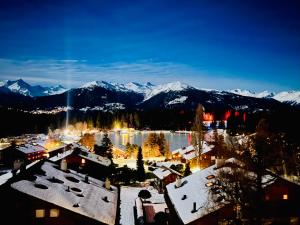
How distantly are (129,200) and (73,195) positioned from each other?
24.2 m

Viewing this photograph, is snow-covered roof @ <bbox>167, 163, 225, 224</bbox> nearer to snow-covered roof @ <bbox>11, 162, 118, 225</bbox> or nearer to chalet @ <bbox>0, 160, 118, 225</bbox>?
Answer: snow-covered roof @ <bbox>11, 162, 118, 225</bbox>

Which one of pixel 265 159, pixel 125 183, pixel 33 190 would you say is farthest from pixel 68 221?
pixel 125 183

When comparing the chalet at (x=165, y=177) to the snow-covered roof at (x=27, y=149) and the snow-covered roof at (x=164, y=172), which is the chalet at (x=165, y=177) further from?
the snow-covered roof at (x=27, y=149)

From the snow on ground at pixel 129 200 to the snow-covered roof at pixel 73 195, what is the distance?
22.6 ft

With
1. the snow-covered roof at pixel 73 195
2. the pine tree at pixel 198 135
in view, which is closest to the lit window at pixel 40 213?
the snow-covered roof at pixel 73 195

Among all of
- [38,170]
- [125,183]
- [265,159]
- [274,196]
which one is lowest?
[125,183]

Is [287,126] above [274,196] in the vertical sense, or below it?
above

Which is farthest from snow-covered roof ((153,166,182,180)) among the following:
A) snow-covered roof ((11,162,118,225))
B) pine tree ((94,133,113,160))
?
pine tree ((94,133,113,160))

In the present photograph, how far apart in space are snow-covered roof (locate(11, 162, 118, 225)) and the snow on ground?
688 centimetres

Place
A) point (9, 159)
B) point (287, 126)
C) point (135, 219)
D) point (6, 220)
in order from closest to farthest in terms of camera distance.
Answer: point (6, 220) < point (135, 219) < point (287, 126) < point (9, 159)

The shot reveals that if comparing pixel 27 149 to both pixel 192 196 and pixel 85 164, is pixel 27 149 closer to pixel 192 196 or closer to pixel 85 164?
pixel 85 164

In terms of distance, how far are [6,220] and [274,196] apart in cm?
2535

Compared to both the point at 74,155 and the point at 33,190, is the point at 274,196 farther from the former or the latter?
the point at 74,155

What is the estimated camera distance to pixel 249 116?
178000 millimetres
